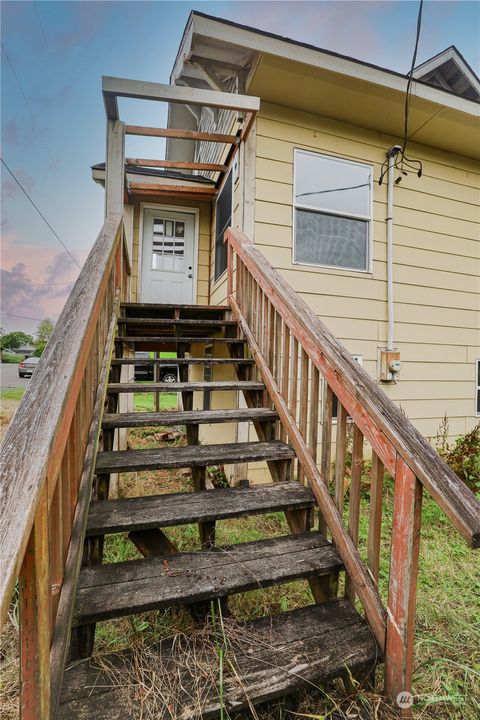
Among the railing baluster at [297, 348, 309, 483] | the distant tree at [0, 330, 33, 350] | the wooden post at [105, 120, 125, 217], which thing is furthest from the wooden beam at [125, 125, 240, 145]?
the distant tree at [0, 330, 33, 350]

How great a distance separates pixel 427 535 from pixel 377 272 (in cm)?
279

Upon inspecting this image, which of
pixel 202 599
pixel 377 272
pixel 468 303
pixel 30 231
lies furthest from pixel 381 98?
pixel 30 231

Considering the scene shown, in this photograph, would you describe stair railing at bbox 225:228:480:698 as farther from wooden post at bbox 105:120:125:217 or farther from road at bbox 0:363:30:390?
road at bbox 0:363:30:390

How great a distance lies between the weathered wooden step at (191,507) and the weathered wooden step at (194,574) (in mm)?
137

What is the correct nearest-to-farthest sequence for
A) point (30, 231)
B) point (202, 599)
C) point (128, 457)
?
1. point (202, 599)
2. point (128, 457)
3. point (30, 231)

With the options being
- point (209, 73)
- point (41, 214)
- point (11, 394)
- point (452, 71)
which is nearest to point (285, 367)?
point (209, 73)

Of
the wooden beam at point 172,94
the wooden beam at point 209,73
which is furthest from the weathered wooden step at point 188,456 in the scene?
the wooden beam at point 209,73

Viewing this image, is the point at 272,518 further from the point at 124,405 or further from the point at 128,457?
the point at 124,405

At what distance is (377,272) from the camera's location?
13.5 feet

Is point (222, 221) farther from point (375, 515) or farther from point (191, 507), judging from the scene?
point (375, 515)

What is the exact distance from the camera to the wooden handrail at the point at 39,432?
2.21 ft

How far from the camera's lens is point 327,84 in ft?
11.3

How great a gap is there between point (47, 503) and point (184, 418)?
4.02 feet

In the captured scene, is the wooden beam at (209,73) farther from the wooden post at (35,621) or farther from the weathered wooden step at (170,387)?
the wooden post at (35,621)
